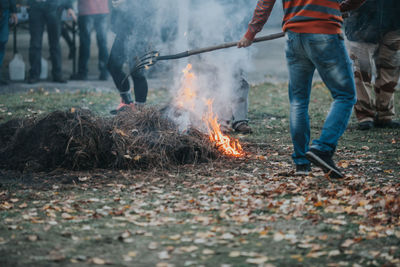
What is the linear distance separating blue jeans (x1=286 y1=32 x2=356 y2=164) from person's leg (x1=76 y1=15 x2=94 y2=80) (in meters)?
9.01

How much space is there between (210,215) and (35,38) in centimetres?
971

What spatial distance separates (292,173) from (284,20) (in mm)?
1576

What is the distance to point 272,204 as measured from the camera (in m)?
4.96

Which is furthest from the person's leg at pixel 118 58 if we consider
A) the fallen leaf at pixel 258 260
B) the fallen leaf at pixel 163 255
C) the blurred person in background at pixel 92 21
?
the blurred person in background at pixel 92 21

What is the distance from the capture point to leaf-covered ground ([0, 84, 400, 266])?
3.93 m

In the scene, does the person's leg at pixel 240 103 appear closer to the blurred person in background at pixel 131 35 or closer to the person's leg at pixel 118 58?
the blurred person in background at pixel 131 35

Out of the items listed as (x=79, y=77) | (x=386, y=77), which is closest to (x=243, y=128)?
(x=386, y=77)

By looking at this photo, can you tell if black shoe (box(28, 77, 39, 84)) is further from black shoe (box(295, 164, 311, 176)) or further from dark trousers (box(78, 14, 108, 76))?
black shoe (box(295, 164, 311, 176))

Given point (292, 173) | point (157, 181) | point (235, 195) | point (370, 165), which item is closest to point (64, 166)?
point (157, 181)

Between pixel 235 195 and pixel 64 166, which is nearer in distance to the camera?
pixel 235 195

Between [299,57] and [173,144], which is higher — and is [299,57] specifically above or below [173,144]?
above

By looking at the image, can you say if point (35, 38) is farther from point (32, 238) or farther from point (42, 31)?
point (32, 238)

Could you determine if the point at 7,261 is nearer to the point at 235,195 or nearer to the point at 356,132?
the point at 235,195

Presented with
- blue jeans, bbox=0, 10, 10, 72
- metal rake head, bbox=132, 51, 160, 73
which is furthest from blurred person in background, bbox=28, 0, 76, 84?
metal rake head, bbox=132, 51, 160, 73
